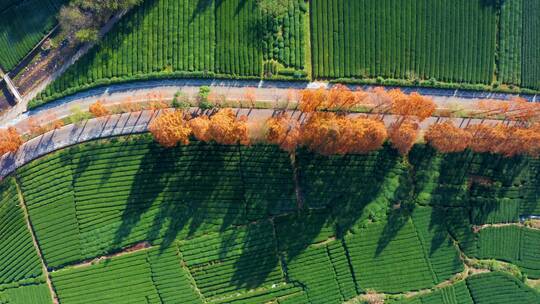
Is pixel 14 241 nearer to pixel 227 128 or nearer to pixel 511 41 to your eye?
pixel 227 128

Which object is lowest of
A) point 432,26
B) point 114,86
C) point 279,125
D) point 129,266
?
point 129,266

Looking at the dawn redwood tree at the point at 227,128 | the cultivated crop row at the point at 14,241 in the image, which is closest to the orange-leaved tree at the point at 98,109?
the dawn redwood tree at the point at 227,128

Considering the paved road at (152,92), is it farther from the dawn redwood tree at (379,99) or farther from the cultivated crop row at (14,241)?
the dawn redwood tree at (379,99)

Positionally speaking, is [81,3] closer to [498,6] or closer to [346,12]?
[346,12]

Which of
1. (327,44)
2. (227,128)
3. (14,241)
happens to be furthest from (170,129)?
(14,241)

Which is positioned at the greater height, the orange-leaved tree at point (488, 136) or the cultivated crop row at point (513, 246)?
the orange-leaved tree at point (488, 136)

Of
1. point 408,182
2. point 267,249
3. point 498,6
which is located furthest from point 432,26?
point 267,249
